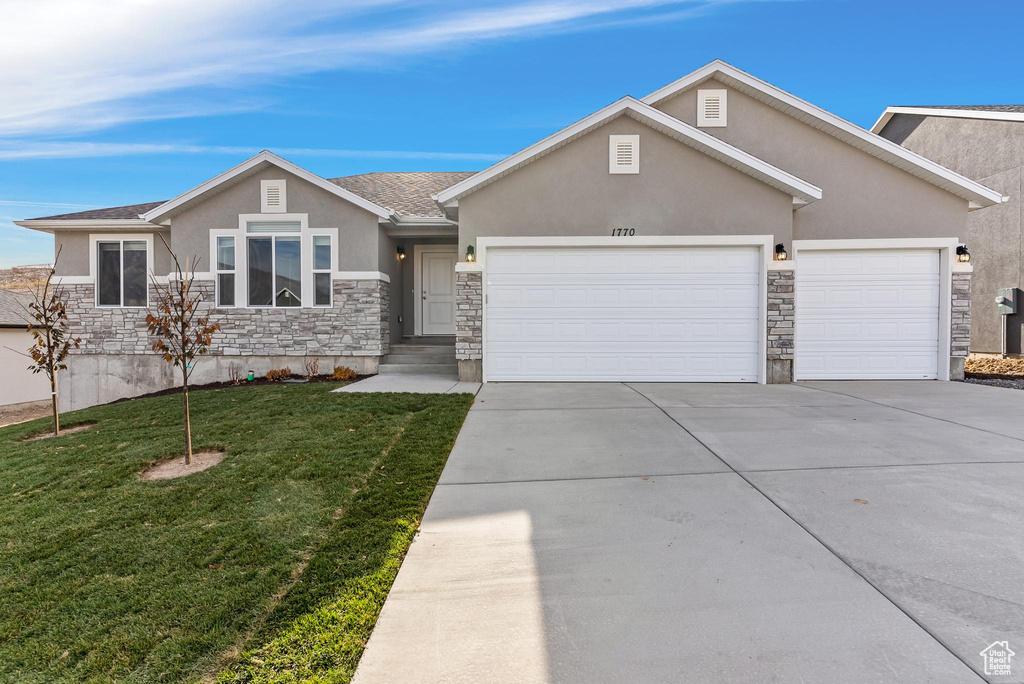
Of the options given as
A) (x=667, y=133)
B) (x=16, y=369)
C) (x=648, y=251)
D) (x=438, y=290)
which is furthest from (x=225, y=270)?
(x=16, y=369)

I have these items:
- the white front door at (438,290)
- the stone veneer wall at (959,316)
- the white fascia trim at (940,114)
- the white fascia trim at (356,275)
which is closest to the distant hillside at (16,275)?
the white fascia trim at (356,275)

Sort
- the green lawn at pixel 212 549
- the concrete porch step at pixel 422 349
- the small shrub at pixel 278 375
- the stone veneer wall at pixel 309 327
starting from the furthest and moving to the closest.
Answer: the concrete porch step at pixel 422 349 → the stone veneer wall at pixel 309 327 → the small shrub at pixel 278 375 → the green lawn at pixel 212 549

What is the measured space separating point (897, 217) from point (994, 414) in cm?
476

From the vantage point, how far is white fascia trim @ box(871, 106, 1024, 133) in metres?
12.5

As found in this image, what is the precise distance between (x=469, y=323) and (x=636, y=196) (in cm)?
370

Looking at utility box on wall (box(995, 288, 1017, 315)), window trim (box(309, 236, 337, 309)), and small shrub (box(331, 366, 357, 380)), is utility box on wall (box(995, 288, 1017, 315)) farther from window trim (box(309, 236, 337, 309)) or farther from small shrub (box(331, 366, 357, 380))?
window trim (box(309, 236, 337, 309))

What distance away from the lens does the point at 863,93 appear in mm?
17125

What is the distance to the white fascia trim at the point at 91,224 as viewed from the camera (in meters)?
10.4

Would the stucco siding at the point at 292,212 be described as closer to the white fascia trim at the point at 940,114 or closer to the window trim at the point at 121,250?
the window trim at the point at 121,250

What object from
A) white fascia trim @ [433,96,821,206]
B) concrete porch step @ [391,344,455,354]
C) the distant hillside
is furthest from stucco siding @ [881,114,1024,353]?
the distant hillside

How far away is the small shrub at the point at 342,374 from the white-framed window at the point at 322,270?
144 cm

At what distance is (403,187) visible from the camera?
13531 millimetres

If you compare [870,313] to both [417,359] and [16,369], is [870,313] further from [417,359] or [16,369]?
[16,369]

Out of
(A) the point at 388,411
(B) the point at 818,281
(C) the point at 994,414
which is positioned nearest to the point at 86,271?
(A) the point at 388,411
